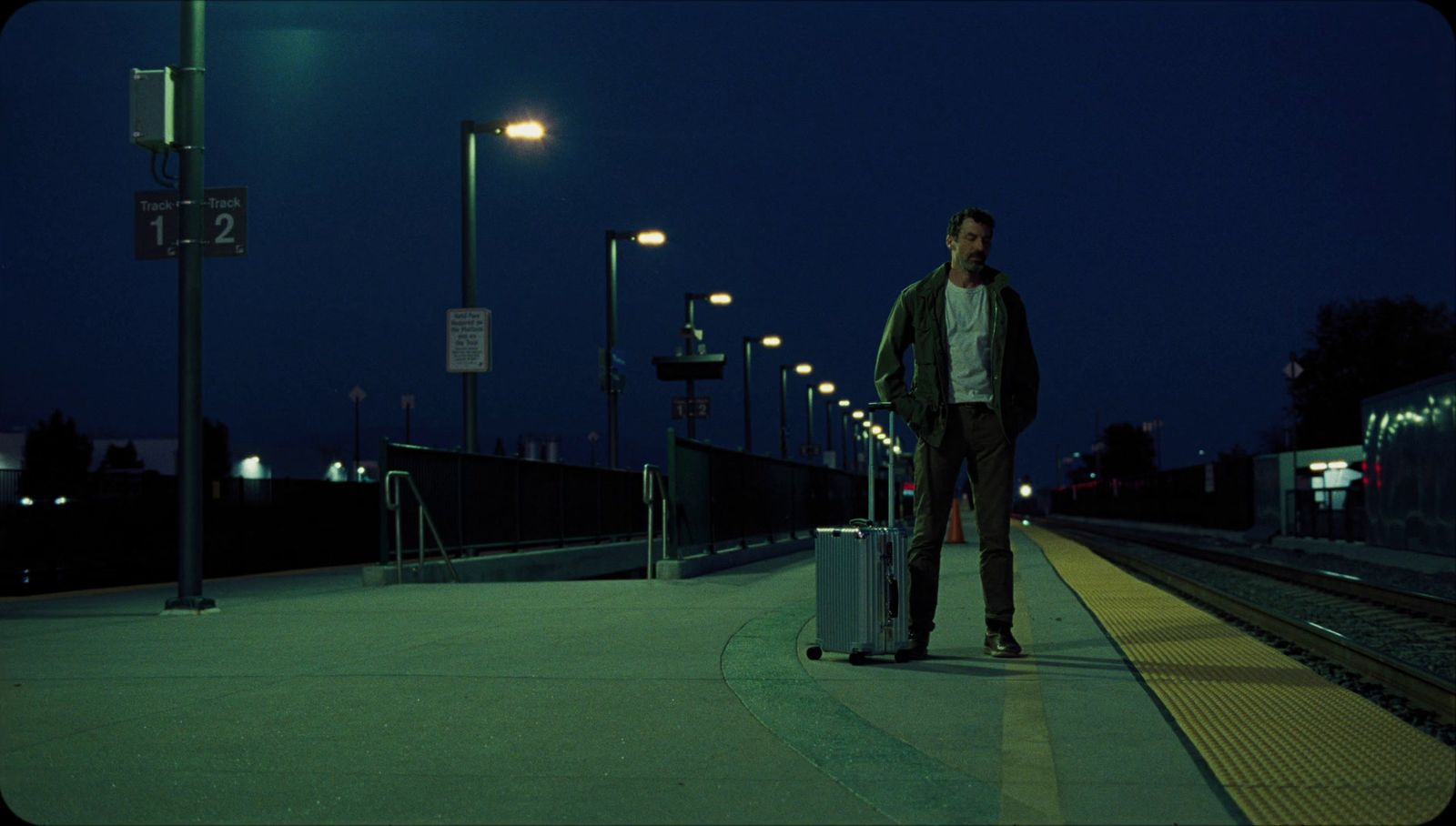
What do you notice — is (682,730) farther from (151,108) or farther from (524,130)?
(524,130)

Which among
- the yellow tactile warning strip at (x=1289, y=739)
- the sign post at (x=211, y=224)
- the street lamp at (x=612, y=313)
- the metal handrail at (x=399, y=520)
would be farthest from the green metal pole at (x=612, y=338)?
the yellow tactile warning strip at (x=1289, y=739)

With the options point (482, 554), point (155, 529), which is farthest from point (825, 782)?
point (155, 529)

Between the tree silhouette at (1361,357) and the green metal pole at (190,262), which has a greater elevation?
the tree silhouette at (1361,357)

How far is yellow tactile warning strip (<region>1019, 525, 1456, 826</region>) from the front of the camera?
12.7 feet

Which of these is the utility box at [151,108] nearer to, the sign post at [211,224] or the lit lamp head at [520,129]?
the sign post at [211,224]

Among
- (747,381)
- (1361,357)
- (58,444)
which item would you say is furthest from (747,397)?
(58,444)

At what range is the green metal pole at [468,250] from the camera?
1809 centimetres

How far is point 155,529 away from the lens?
20031 mm

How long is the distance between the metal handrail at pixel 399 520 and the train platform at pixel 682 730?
489 cm

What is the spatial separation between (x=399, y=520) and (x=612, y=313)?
13536 millimetres

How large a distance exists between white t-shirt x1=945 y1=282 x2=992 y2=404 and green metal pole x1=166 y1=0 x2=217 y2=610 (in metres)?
6.54

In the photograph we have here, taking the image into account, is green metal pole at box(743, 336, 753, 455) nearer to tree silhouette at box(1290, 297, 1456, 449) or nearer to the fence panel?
the fence panel

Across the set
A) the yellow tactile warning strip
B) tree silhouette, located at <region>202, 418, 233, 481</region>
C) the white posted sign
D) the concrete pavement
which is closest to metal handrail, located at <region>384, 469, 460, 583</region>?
the white posted sign

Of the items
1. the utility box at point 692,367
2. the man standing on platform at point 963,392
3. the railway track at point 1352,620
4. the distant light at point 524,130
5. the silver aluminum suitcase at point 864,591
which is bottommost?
the railway track at point 1352,620
